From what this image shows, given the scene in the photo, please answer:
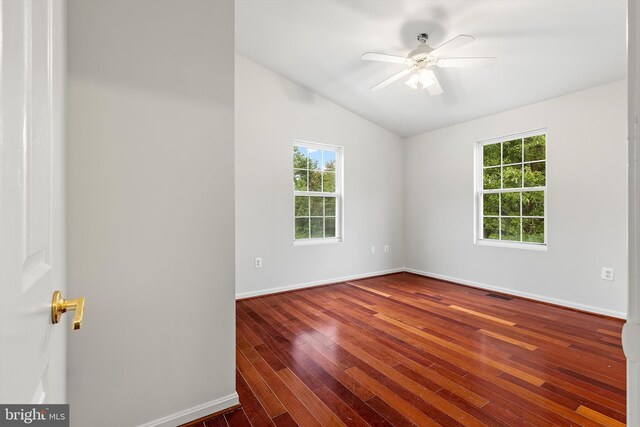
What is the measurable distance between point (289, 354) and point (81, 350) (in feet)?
4.54

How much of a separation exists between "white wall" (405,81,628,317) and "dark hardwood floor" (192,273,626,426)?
37 centimetres

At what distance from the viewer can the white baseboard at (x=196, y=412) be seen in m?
1.49

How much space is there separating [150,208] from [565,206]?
13.5 ft

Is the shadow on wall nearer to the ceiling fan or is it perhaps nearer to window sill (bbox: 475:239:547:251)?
the ceiling fan

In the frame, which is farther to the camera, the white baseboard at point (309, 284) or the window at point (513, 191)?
the white baseboard at point (309, 284)

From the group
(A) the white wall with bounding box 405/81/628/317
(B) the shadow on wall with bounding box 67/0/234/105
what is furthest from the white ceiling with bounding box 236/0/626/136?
(B) the shadow on wall with bounding box 67/0/234/105

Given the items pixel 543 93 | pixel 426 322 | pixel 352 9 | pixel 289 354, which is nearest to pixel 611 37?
pixel 543 93

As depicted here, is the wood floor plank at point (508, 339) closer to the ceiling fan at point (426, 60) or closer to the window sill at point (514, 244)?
the window sill at point (514, 244)

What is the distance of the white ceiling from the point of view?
2.43 m

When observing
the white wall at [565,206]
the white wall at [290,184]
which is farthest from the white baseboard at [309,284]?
the white wall at [565,206]

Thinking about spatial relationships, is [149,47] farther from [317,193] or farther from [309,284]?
[309,284]

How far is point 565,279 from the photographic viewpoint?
133 inches

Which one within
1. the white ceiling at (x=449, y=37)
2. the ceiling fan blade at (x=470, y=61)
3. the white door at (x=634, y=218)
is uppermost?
the white ceiling at (x=449, y=37)

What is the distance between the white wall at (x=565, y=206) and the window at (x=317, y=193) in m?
1.66
